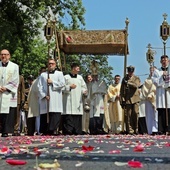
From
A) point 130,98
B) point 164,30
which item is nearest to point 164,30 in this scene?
point 164,30

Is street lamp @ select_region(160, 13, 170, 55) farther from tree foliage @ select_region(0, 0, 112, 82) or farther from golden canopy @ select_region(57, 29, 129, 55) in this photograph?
tree foliage @ select_region(0, 0, 112, 82)

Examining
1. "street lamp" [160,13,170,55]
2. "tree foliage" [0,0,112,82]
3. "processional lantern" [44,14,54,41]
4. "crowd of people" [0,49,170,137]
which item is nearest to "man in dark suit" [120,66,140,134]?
"crowd of people" [0,49,170,137]

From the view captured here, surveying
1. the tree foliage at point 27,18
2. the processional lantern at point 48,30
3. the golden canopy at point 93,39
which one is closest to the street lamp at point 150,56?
→ the golden canopy at point 93,39

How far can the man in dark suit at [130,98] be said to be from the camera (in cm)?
1639

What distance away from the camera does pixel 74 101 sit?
1636 centimetres

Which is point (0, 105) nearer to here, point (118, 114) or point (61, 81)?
point (61, 81)

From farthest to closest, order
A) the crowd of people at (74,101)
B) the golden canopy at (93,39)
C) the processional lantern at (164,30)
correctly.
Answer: the golden canopy at (93,39) → the processional lantern at (164,30) → the crowd of people at (74,101)

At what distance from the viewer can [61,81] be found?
49.5 ft

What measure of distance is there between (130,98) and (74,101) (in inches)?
62.3

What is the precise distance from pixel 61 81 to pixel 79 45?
11.4ft

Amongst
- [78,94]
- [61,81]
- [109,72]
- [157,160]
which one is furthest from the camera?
[109,72]

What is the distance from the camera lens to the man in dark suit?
53.8ft

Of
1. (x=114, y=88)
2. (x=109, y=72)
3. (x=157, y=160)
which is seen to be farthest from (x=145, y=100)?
(x=109, y=72)

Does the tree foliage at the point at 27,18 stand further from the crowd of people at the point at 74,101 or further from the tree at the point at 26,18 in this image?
the crowd of people at the point at 74,101
